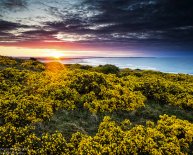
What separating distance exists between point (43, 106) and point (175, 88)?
11153mm

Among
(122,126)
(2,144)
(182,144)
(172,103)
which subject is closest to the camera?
(2,144)

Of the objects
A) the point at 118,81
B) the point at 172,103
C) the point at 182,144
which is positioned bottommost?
the point at 182,144

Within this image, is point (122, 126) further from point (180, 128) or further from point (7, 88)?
point (7, 88)

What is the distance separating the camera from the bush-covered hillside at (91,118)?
9.95m

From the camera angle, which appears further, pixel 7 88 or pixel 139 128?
pixel 7 88

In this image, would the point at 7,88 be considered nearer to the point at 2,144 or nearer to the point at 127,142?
the point at 2,144

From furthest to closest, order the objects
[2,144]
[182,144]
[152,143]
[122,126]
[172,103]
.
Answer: [172,103]
[122,126]
[182,144]
[152,143]
[2,144]

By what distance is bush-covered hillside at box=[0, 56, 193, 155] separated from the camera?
9.95 metres

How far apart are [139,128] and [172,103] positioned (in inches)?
240

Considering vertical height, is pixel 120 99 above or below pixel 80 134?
above

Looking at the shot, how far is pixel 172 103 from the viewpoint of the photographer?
54.1 feet

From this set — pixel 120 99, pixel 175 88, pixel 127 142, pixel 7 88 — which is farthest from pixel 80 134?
pixel 175 88

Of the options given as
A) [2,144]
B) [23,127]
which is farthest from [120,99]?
[2,144]

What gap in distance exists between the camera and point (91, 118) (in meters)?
12.6
